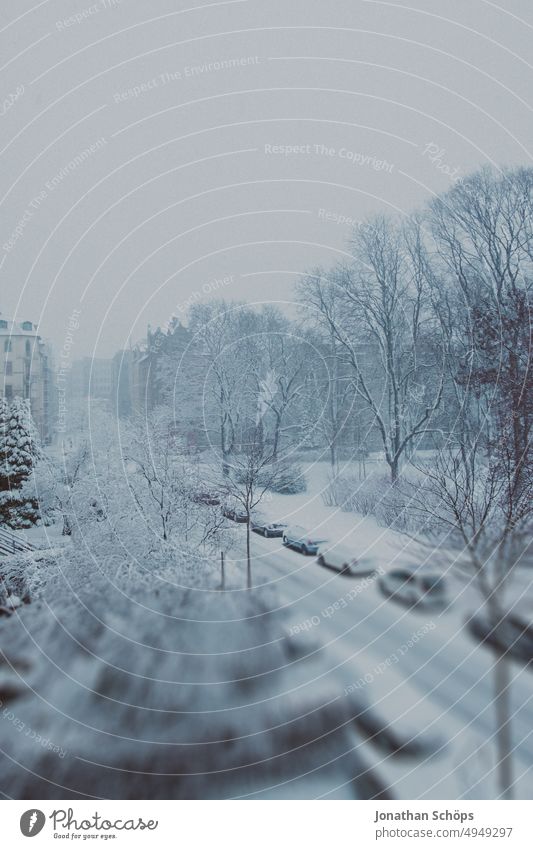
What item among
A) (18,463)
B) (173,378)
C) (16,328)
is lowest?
(18,463)

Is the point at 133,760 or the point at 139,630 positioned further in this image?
the point at 139,630

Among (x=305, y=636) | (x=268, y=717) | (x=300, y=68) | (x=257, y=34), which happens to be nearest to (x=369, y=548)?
(x=305, y=636)

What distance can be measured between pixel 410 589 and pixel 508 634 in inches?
14.1

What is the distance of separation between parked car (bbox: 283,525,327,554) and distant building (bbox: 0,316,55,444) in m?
0.85

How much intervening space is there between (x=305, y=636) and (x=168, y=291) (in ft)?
4.07

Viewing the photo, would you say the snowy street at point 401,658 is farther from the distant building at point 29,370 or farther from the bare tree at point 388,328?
the distant building at point 29,370

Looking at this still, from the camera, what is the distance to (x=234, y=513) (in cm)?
166

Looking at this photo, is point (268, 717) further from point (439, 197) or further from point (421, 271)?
point (439, 197)

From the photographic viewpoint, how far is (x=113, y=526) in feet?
5.44

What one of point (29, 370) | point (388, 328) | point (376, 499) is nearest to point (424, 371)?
point (388, 328)

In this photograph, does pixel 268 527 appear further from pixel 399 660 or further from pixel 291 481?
pixel 399 660
